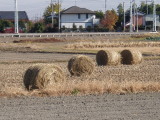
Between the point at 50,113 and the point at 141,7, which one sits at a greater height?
the point at 141,7

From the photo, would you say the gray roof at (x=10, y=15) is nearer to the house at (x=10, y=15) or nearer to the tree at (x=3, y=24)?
the house at (x=10, y=15)

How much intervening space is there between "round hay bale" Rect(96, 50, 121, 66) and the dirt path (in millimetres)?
14338

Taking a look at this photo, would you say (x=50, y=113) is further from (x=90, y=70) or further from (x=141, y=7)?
(x=141, y=7)

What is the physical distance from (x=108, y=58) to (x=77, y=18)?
94520mm

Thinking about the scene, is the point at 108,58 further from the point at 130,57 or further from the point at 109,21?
the point at 109,21

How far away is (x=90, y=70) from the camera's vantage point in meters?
23.7

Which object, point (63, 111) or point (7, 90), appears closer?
point (63, 111)

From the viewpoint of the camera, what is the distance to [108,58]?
29.6 metres

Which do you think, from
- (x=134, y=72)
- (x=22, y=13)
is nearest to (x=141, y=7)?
(x=22, y=13)

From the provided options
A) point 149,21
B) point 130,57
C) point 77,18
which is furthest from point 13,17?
point 130,57

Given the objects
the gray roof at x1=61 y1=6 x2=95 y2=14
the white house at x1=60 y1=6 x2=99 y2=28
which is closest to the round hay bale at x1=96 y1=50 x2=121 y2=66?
the white house at x1=60 y1=6 x2=99 y2=28

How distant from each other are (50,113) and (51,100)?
2357mm

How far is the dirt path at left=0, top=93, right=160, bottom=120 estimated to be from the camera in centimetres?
1123

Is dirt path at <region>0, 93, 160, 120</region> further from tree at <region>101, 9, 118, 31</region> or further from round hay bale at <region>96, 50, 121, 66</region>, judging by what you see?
tree at <region>101, 9, 118, 31</region>
